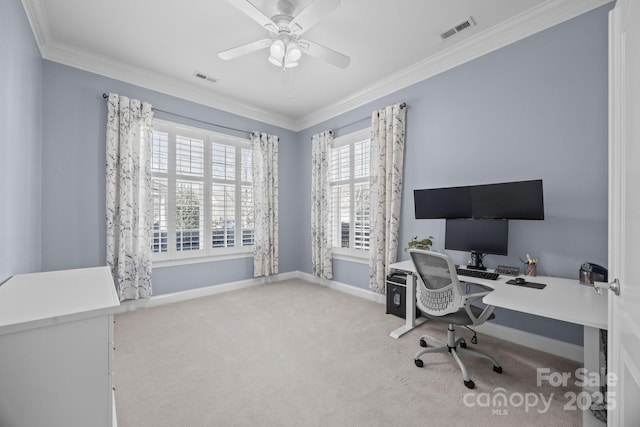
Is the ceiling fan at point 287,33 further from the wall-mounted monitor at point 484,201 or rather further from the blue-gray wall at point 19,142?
the wall-mounted monitor at point 484,201

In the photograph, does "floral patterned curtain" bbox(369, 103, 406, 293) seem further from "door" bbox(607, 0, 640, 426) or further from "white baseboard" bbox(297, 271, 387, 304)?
"door" bbox(607, 0, 640, 426)

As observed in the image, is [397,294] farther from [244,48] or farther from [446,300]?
[244,48]

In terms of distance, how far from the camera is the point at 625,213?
1025 mm

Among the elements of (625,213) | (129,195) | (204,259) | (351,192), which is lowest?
(204,259)

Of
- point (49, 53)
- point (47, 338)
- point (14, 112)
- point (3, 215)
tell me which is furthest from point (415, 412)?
point (49, 53)

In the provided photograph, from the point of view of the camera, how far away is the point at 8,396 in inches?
38.9

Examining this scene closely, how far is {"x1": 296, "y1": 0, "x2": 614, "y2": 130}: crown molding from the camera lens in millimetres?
2213

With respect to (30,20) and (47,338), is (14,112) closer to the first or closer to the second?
(30,20)

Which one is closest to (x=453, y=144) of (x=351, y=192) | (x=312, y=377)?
(x=351, y=192)

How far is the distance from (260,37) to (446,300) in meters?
3.00

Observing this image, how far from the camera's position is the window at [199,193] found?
3621 millimetres

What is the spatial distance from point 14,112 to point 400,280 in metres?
3.74

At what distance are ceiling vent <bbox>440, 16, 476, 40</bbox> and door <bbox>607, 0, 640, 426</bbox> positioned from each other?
4.95 feet

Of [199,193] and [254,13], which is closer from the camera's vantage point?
[254,13]
